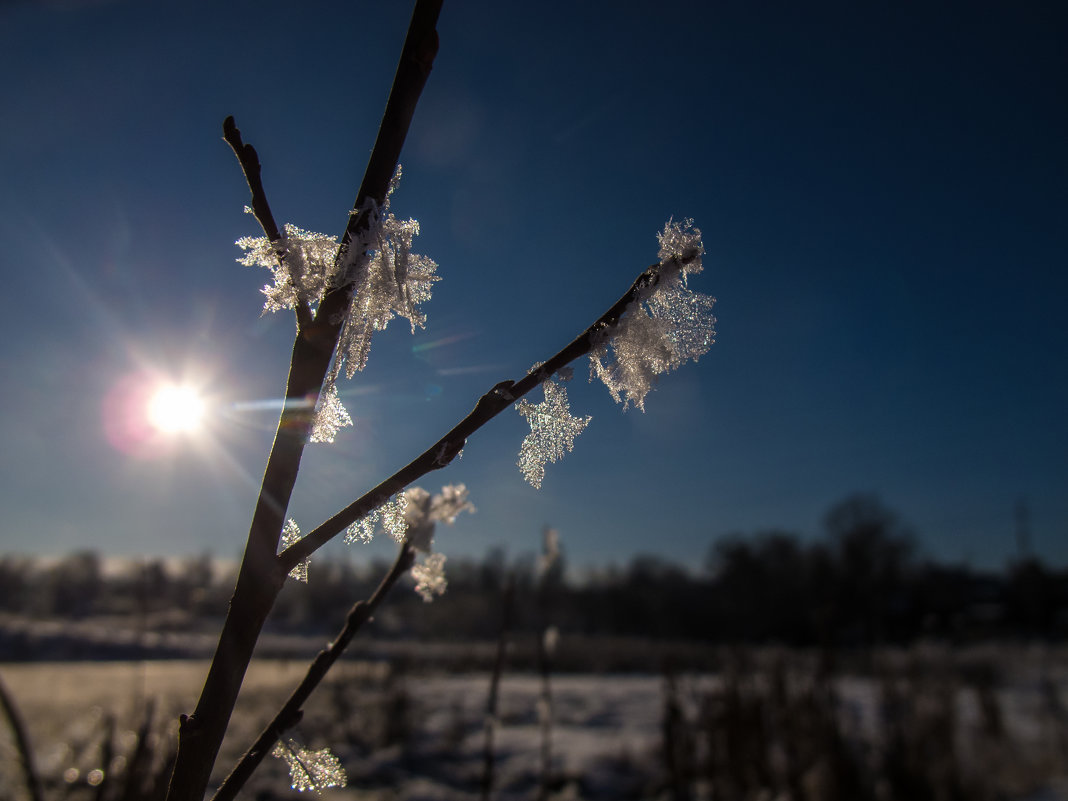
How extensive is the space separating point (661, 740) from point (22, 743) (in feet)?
19.4

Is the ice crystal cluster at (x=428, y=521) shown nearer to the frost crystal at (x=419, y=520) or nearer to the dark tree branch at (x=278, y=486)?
the frost crystal at (x=419, y=520)

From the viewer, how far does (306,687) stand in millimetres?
592

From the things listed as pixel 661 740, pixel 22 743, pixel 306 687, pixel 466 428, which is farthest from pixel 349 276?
pixel 661 740

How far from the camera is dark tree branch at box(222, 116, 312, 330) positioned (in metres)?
0.51

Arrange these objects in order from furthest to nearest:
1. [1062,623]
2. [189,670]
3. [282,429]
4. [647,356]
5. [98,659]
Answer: [1062,623]
[98,659]
[189,670]
[647,356]
[282,429]

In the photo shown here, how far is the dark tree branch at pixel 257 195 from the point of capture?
51 centimetres

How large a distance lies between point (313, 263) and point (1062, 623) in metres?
36.7

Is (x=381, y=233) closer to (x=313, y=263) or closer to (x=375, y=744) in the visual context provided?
(x=313, y=263)

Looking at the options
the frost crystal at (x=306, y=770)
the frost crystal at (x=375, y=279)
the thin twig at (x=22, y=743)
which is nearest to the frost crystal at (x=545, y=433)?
the frost crystal at (x=375, y=279)

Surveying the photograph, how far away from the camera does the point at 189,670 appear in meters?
15.0

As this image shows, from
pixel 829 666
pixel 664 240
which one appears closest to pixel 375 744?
pixel 829 666

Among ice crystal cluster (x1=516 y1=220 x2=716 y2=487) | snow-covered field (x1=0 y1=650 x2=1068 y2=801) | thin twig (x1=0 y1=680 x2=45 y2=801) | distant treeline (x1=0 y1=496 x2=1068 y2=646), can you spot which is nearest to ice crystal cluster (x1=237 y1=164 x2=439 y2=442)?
ice crystal cluster (x1=516 y1=220 x2=716 y2=487)

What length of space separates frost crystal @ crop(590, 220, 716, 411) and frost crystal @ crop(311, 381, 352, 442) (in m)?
0.23

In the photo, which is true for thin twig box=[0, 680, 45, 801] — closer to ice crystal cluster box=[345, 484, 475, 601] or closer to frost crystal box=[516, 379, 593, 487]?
ice crystal cluster box=[345, 484, 475, 601]
